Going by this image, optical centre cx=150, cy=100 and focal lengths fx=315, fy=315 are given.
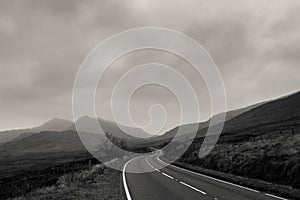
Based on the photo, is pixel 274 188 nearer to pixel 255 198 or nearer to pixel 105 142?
pixel 255 198

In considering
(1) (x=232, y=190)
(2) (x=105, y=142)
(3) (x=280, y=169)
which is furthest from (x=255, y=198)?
(2) (x=105, y=142)

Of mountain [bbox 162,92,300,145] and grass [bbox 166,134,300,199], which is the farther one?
mountain [bbox 162,92,300,145]

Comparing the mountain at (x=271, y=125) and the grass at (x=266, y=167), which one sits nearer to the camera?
the grass at (x=266, y=167)

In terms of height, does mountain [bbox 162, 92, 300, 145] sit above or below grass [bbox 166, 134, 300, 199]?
above

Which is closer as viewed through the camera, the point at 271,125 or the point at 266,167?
the point at 266,167

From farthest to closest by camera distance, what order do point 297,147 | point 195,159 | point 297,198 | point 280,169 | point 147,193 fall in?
point 195,159 → point 297,147 → point 280,169 → point 147,193 → point 297,198

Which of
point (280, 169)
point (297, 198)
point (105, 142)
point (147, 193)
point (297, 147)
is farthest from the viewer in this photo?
point (105, 142)

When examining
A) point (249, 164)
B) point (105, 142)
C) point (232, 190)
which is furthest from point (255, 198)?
point (105, 142)

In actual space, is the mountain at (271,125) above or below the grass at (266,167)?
above

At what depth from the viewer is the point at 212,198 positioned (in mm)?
13570

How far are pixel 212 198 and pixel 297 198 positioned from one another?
11.4 ft

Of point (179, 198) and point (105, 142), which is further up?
point (105, 142)

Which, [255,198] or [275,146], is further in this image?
[275,146]

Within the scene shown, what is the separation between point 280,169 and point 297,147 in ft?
13.1
